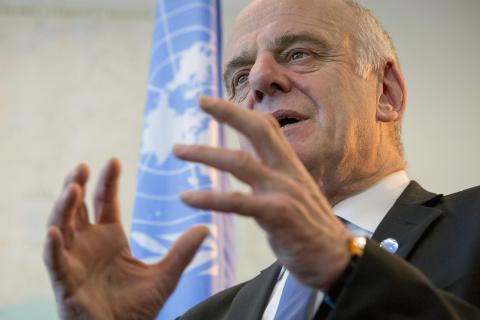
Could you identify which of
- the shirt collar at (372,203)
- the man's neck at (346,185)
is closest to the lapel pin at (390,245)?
the shirt collar at (372,203)

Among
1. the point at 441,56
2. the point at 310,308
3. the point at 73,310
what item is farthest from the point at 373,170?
the point at 441,56

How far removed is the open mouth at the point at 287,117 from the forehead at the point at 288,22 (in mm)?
231

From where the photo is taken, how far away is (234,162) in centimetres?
77

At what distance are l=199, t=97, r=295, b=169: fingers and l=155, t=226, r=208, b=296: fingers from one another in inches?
8.9

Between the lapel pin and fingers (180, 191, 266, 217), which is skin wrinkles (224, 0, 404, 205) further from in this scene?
fingers (180, 191, 266, 217)

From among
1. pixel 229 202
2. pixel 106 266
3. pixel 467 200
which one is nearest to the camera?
pixel 229 202

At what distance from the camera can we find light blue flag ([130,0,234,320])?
2.36m

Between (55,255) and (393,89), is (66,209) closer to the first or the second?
(55,255)

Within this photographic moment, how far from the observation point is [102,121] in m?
3.68

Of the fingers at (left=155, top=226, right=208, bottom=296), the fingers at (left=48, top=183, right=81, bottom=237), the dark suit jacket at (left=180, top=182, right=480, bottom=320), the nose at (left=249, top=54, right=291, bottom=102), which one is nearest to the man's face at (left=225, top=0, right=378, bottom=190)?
the nose at (left=249, top=54, right=291, bottom=102)

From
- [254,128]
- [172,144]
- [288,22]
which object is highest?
[288,22]

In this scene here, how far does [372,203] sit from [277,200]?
2.40ft

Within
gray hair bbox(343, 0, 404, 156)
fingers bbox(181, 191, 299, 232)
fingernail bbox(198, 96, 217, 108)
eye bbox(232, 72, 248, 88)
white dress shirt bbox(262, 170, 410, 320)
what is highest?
gray hair bbox(343, 0, 404, 156)

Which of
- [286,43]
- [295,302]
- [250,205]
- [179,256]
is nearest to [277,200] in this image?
[250,205]
